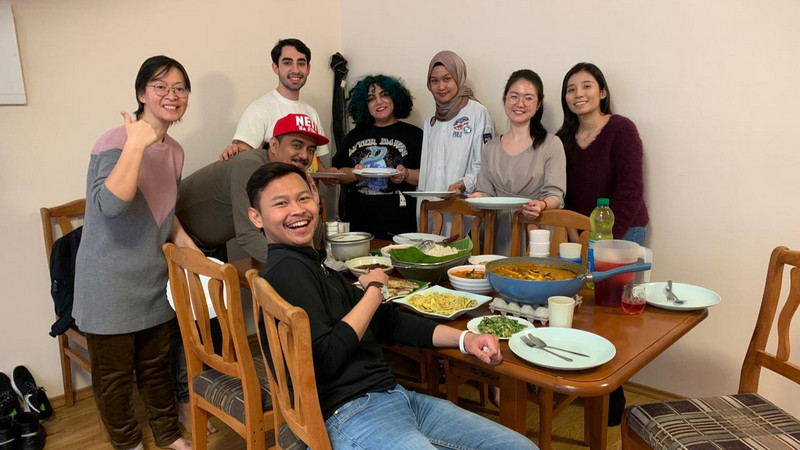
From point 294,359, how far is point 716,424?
1.16 m

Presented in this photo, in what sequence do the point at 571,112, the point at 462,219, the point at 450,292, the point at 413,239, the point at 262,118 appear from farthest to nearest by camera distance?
the point at 262,118 < the point at 571,112 < the point at 462,219 < the point at 413,239 < the point at 450,292

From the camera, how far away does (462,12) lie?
330cm

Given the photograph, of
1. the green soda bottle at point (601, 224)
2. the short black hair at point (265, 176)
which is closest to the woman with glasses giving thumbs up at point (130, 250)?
the short black hair at point (265, 176)

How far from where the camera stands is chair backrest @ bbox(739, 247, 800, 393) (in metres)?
1.60

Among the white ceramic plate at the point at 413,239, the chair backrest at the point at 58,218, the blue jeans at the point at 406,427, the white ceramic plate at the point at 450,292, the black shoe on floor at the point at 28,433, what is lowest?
the black shoe on floor at the point at 28,433

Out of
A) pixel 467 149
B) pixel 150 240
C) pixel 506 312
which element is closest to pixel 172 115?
pixel 150 240

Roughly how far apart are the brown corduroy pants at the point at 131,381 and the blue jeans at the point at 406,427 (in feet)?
3.81

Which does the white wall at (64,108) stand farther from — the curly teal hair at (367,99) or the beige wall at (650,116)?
the curly teal hair at (367,99)

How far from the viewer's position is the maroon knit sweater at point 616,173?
99.0 inches

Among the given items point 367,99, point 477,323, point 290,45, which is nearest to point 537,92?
point 367,99

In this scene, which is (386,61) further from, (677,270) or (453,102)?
(677,270)

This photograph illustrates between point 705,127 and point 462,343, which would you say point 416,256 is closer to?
point 462,343

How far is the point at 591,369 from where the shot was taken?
1256mm

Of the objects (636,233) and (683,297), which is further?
(636,233)
